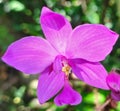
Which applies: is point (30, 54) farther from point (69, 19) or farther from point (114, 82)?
point (69, 19)

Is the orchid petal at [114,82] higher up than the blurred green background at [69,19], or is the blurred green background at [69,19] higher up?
the orchid petal at [114,82]

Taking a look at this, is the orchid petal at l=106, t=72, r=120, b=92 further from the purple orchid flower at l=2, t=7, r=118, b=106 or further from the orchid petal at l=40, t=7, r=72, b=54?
the orchid petal at l=40, t=7, r=72, b=54

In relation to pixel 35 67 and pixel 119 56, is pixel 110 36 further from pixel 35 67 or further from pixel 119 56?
pixel 119 56

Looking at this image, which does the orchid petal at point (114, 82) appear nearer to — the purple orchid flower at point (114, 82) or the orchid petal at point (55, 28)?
the purple orchid flower at point (114, 82)

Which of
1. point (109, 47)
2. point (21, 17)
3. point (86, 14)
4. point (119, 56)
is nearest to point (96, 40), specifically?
point (109, 47)

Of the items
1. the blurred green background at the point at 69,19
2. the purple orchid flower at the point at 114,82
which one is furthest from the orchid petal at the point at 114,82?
the blurred green background at the point at 69,19

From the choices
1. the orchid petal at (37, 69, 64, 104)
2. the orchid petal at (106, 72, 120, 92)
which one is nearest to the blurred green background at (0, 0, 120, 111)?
the orchid petal at (37, 69, 64, 104)
